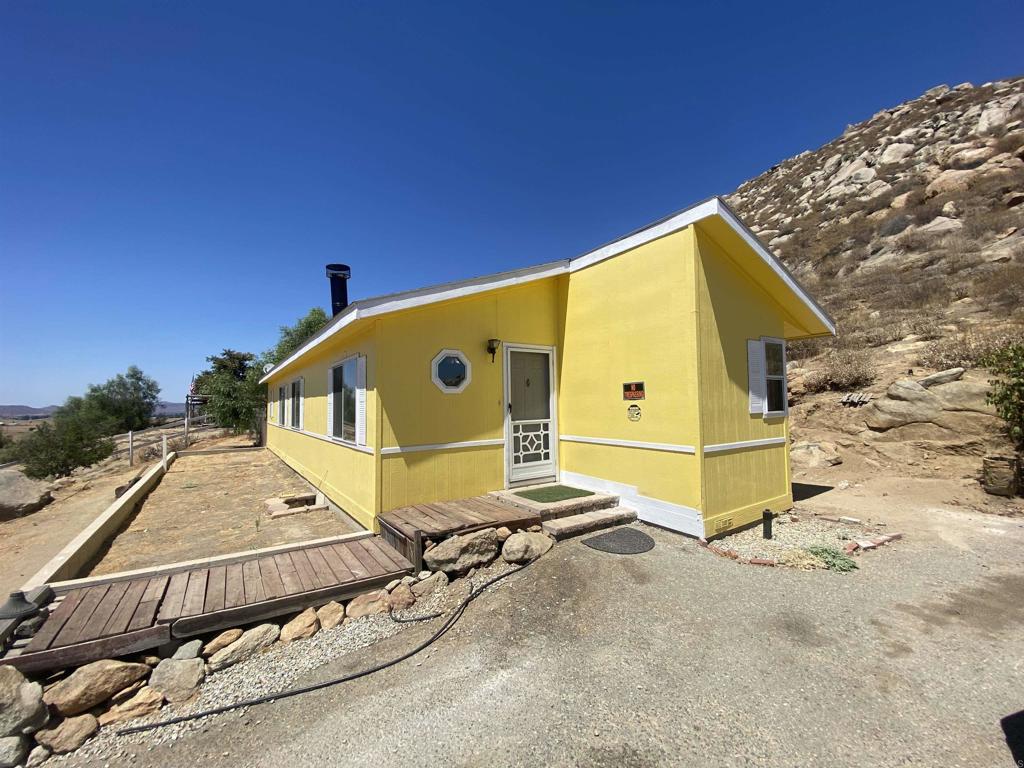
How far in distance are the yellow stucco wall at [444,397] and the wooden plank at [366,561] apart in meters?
0.59

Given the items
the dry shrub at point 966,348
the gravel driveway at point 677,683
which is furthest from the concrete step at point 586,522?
the dry shrub at point 966,348

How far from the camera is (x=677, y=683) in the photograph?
2.55 m

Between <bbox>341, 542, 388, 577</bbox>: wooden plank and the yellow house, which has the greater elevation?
Answer: the yellow house

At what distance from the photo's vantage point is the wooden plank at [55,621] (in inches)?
105

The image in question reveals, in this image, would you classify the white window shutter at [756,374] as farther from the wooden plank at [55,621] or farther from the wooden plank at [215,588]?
the wooden plank at [55,621]

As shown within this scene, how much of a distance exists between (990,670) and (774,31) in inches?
547

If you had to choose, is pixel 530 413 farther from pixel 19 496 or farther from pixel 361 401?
pixel 19 496

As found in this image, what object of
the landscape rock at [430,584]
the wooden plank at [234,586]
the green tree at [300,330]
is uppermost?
the green tree at [300,330]

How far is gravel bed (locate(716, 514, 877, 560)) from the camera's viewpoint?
4597 mm

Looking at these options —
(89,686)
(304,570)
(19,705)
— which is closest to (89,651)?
(89,686)

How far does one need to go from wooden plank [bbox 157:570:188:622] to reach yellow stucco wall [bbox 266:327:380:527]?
1.84 meters

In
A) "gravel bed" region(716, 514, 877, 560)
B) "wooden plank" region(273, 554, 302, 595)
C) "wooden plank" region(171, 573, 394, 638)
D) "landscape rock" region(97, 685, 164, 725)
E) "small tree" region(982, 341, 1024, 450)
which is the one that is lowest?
"landscape rock" region(97, 685, 164, 725)

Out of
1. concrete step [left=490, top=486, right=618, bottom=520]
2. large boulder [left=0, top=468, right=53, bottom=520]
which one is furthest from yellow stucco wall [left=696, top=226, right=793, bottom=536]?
large boulder [left=0, top=468, right=53, bottom=520]

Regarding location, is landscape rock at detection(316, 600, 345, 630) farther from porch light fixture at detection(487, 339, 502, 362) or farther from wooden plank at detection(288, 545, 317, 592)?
porch light fixture at detection(487, 339, 502, 362)
